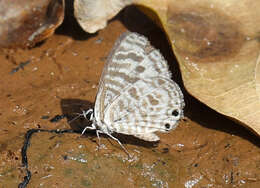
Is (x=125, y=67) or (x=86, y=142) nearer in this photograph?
(x=86, y=142)

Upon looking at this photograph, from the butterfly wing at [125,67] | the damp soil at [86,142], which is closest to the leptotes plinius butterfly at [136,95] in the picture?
the butterfly wing at [125,67]

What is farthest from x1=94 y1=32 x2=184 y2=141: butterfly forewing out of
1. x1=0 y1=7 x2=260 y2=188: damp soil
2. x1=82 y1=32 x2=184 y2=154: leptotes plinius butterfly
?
x1=0 y1=7 x2=260 y2=188: damp soil

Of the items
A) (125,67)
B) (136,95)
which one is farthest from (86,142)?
(125,67)

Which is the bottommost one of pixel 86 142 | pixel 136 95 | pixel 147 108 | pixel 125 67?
pixel 86 142

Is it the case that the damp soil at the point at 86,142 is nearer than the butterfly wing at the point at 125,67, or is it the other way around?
the damp soil at the point at 86,142

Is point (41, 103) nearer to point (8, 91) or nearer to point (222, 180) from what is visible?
point (8, 91)

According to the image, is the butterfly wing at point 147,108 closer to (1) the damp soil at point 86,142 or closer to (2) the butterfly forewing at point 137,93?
(2) the butterfly forewing at point 137,93

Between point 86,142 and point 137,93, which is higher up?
point 137,93

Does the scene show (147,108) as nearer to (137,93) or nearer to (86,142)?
(137,93)

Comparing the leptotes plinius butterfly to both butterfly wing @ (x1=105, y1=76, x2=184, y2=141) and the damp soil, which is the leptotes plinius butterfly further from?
the damp soil
